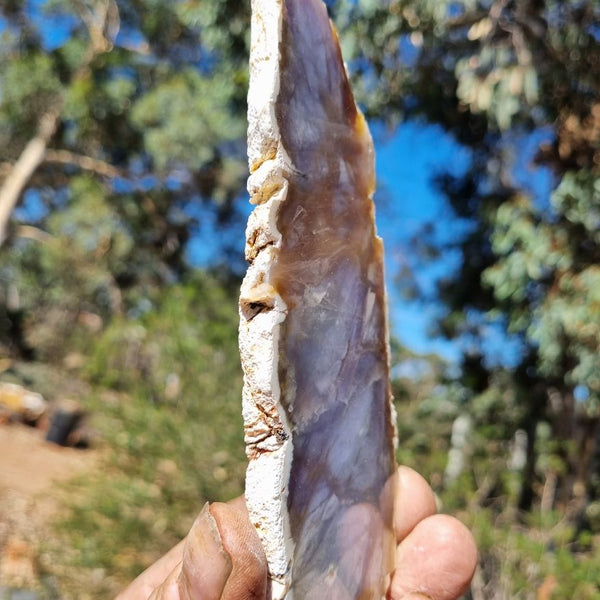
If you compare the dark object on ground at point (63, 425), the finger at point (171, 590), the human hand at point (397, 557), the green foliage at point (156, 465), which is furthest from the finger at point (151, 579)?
the dark object on ground at point (63, 425)

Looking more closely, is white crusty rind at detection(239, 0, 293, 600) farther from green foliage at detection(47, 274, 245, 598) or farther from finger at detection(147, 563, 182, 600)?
green foliage at detection(47, 274, 245, 598)

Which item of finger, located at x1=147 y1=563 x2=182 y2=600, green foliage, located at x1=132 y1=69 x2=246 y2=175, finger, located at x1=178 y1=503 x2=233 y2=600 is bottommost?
finger, located at x1=147 y1=563 x2=182 y2=600

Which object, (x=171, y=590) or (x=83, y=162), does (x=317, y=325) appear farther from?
(x=83, y=162)

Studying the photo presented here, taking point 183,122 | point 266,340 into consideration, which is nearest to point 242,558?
point 266,340

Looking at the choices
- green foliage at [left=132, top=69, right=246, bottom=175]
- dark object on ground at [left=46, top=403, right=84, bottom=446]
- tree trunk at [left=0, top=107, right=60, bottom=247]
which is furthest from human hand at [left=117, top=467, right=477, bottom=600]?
tree trunk at [left=0, top=107, right=60, bottom=247]

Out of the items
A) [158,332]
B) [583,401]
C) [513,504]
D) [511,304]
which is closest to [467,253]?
[511,304]

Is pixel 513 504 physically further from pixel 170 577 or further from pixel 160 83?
pixel 160 83
